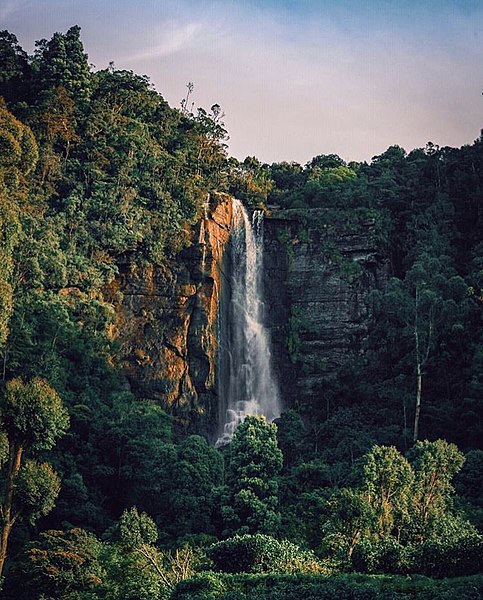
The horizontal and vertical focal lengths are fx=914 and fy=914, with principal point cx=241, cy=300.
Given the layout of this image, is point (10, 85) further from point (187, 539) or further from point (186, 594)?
point (186, 594)

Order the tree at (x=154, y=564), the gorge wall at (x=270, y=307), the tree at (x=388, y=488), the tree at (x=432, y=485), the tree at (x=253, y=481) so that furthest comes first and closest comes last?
the gorge wall at (x=270, y=307)
the tree at (x=253, y=481)
the tree at (x=432, y=485)
the tree at (x=388, y=488)
the tree at (x=154, y=564)

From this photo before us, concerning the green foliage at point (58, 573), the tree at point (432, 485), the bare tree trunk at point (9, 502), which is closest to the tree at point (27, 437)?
the bare tree trunk at point (9, 502)

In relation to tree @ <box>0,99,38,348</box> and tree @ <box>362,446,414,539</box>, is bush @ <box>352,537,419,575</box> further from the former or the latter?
tree @ <box>0,99,38,348</box>

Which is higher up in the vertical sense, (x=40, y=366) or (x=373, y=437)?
(x=40, y=366)

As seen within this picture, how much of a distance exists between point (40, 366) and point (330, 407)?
13.1m

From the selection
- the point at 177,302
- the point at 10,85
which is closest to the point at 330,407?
the point at 177,302

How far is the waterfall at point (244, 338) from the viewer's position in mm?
41875

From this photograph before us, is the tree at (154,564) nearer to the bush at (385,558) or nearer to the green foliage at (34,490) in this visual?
the green foliage at (34,490)

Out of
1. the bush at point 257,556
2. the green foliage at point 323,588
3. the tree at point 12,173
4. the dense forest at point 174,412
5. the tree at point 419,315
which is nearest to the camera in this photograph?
the green foliage at point 323,588

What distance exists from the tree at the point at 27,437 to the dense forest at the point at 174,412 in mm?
59

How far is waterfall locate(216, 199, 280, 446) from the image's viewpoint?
137ft

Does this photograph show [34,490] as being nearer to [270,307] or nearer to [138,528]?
[138,528]

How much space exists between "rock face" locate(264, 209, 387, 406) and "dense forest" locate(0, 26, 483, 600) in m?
0.30

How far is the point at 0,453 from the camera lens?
1005 inches
